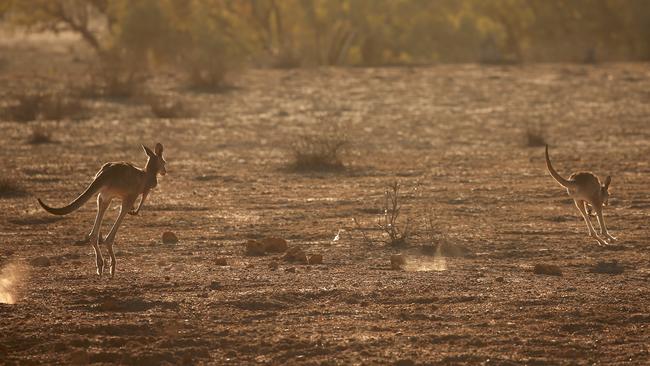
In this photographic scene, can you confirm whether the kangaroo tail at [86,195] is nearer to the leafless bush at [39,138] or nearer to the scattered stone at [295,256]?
the scattered stone at [295,256]

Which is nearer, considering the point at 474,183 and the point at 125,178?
the point at 125,178

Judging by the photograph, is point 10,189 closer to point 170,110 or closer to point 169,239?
point 169,239

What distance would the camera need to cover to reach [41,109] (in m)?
23.3

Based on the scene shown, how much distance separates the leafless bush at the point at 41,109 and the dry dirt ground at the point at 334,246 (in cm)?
68

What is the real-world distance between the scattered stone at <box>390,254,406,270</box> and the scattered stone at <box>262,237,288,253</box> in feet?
3.79

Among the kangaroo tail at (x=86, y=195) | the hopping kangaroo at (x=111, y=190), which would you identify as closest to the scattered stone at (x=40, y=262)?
the hopping kangaroo at (x=111, y=190)

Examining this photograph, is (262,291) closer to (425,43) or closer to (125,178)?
(125,178)

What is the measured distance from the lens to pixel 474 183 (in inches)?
632

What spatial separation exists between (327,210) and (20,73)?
22.1 m

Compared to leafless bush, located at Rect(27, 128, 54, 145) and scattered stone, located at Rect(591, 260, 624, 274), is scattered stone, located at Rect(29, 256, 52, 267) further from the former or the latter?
leafless bush, located at Rect(27, 128, 54, 145)

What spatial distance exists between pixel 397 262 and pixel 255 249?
1.48 m

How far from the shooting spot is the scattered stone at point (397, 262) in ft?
34.6

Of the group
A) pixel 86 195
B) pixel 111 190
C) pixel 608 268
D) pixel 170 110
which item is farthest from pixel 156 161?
pixel 170 110

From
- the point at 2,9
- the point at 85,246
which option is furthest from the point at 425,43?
the point at 85,246
